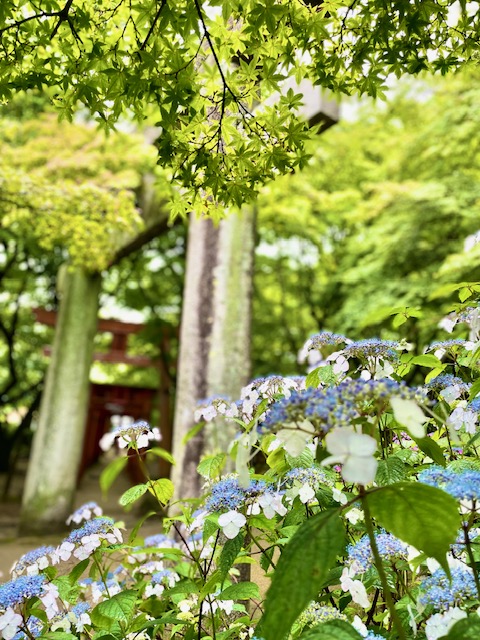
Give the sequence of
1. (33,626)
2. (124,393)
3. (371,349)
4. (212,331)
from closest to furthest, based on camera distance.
Answer: (371,349) < (33,626) < (212,331) < (124,393)

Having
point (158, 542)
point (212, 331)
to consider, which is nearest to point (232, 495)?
point (158, 542)

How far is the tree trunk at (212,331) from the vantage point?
13.0 feet

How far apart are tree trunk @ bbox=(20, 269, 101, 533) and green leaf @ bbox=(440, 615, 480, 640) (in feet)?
21.4

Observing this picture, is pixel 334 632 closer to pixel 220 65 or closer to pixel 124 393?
pixel 220 65

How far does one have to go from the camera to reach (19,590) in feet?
4.08

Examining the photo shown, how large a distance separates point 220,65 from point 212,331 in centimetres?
278

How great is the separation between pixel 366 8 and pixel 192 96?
55 cm

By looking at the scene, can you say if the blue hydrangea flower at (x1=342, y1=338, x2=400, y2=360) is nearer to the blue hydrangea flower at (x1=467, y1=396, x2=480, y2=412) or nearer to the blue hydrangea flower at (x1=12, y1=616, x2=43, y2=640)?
the blue hydrangea flower at (x1=467, y1=396, x2=480, y2=412)

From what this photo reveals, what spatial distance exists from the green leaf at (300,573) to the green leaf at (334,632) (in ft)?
0.26

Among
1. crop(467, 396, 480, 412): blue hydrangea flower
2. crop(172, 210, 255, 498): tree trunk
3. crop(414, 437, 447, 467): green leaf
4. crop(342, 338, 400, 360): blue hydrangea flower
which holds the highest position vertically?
crop(172, 210, 255, 498): tree trunk

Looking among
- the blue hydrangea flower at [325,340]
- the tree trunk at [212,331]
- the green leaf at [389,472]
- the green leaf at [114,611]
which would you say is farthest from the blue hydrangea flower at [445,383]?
the tree trunk at [212,331]

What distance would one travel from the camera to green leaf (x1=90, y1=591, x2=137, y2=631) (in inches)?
52.1

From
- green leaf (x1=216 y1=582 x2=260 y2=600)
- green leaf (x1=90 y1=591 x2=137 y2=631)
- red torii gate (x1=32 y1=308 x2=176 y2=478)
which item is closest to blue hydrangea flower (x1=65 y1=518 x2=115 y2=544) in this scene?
green leaf (x1=90 y1=591 x2=137 y2=631)

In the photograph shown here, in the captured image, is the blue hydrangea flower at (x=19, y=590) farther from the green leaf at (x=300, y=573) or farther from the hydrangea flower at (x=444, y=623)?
the hydrangea flower at (x=444, y=623)
